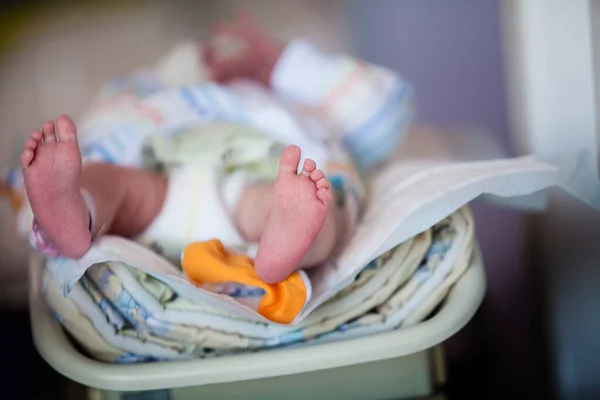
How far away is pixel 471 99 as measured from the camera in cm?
131

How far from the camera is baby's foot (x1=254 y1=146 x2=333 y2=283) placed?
576mm

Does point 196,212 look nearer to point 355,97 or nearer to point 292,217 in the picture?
point 292,217

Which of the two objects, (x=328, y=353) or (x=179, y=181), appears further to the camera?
(x=179, y=181)

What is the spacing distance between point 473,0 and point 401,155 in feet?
1.46

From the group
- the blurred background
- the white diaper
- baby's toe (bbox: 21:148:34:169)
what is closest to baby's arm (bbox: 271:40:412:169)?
the blurred background

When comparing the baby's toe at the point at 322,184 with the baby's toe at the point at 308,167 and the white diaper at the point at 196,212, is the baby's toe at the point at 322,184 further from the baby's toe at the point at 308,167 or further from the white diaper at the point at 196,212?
the white diaper at the point at 196,212

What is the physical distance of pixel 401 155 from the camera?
40.2 inches

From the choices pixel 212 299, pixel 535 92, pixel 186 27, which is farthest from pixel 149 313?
pixel 186 27

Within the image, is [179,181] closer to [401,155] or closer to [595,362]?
[401,155]

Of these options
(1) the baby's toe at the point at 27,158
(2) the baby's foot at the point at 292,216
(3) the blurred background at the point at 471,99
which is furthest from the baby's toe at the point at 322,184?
(3) the blurred background at the point at 471,99

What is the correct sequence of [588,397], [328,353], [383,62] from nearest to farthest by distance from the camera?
[328,353] < [588,397] < [383,62]

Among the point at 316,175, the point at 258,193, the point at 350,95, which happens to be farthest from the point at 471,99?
the point at 316,175

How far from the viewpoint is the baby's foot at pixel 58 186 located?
23.8 inches

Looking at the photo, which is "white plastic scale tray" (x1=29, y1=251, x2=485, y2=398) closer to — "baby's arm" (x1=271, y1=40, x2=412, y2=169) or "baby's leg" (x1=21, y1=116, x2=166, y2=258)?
"baby's leg" (x1=21, y1=116, x2=166, y2=258)
